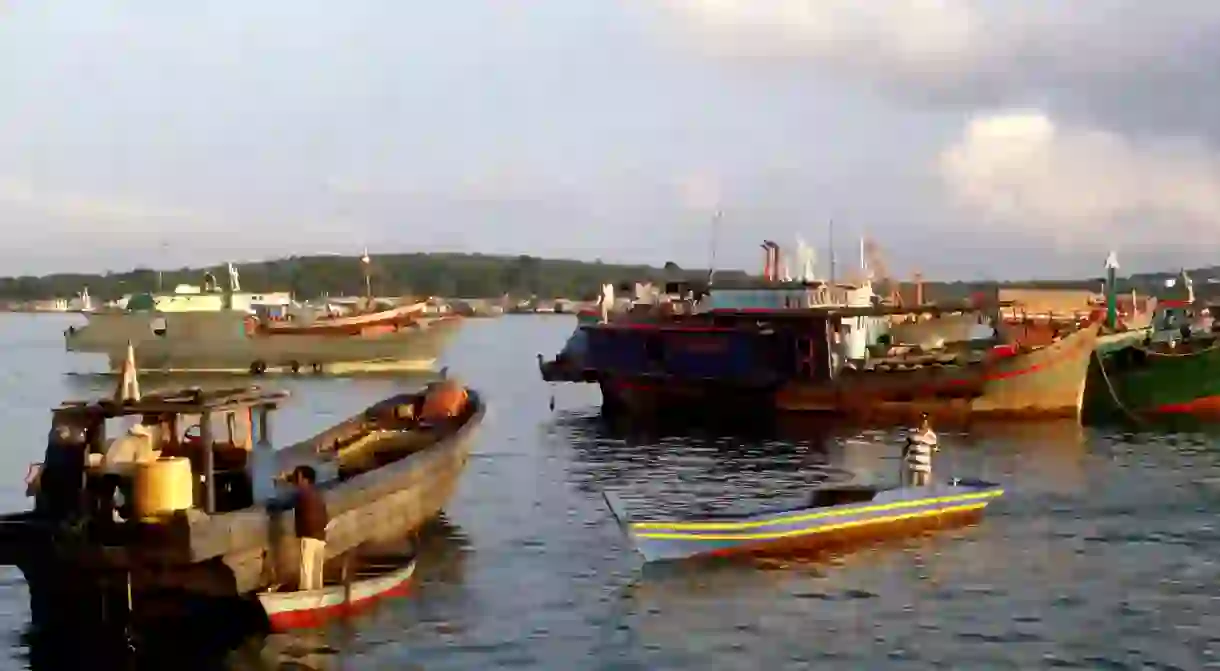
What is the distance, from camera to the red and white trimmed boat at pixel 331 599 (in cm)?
1809

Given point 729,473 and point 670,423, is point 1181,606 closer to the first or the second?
point 729,473

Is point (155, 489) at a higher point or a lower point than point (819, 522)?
higher


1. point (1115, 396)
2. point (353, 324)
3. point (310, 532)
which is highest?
point (353, 324)

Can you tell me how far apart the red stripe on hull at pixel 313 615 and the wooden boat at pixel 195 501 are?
56 cm

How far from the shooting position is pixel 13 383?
240 ft

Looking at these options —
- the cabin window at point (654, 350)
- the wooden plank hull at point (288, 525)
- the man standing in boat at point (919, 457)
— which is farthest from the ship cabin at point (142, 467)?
the cabin window at point (654, 350)

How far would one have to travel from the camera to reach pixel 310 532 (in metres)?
18.4

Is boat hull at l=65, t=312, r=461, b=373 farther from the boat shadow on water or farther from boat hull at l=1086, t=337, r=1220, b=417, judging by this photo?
the boat shadow on water

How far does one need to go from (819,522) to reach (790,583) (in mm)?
2244

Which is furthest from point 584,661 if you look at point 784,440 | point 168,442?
point 784,440

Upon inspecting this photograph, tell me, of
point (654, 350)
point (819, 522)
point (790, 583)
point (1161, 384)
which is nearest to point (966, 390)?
point (1161, 384)

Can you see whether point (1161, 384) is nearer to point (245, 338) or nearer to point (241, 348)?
point (245, 338)

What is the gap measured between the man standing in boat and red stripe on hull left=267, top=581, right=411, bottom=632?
10.6m

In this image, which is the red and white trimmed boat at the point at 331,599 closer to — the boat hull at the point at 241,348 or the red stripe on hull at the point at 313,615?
the red stripe on hull at the point at 313,615
